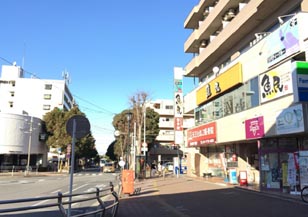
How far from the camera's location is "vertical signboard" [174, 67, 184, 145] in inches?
1454

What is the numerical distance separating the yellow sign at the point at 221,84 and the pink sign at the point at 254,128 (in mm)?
3288

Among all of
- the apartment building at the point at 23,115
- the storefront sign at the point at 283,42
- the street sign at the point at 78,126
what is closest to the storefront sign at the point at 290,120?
the storefront sign at the point at 283,42

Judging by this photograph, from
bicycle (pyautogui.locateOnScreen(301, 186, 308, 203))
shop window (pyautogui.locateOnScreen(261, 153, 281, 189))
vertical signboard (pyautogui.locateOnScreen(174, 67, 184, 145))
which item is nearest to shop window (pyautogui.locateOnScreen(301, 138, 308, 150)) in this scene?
shop window (pyautogui.locateOnScreen(261, 153, 281, 189))

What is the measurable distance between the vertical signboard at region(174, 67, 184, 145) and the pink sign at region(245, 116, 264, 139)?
1516 cm

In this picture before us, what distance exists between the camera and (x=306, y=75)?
50.9ft

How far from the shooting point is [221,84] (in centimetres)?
2700

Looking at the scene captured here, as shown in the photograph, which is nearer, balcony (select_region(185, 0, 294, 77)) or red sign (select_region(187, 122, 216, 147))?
balcony (select_region(185, 0, 294, 77))

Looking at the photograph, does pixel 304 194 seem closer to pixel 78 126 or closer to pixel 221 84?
pixel 78 126

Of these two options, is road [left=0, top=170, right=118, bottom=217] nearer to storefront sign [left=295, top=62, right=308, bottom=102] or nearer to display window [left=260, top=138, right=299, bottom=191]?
storefront sign [left=295, top=62, right=308, bottom=102]

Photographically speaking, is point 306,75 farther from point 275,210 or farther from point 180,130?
point 180,130

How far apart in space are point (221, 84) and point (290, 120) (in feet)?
34.4

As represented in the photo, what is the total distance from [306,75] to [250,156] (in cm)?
1243

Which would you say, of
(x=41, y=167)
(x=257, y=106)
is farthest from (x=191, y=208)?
(x=41, y=167)

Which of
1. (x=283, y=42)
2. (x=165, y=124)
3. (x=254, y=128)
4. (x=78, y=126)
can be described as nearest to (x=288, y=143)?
(x=254, y=128)
